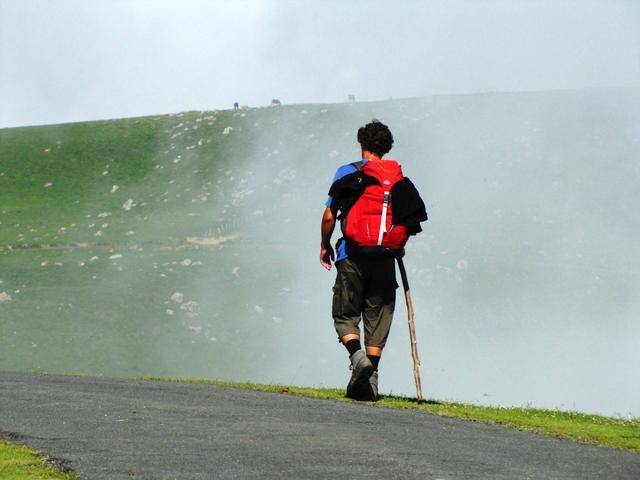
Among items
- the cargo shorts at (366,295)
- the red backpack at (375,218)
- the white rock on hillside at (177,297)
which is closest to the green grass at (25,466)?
the cargo shorts at (366,295)

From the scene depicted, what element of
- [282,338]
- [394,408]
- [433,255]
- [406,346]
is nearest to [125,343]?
[282,338]

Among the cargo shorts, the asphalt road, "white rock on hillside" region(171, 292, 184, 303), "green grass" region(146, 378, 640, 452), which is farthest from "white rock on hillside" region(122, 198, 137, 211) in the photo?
the cargo shorts

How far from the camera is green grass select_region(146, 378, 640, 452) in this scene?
11953 mm

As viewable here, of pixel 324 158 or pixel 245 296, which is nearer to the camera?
pixel 245 296

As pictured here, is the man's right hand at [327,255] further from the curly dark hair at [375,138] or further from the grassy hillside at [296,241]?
the grassy hillside at [296,241]

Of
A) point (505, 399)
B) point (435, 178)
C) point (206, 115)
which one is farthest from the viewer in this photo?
point (206, 115)

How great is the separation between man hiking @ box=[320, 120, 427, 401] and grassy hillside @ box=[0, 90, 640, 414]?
2364 cm

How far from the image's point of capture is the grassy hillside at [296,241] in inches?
1695

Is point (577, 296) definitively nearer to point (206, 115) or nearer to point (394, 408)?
point (206, 115)

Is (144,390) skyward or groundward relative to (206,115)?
groundward

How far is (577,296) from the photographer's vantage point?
49.6 m

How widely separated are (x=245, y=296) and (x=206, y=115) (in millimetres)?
28426

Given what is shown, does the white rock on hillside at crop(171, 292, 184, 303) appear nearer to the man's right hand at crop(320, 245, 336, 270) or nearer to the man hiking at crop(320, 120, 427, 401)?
the man hiking at crop(320, 120, 427, 401)

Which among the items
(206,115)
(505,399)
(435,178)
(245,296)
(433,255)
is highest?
(206,115)
